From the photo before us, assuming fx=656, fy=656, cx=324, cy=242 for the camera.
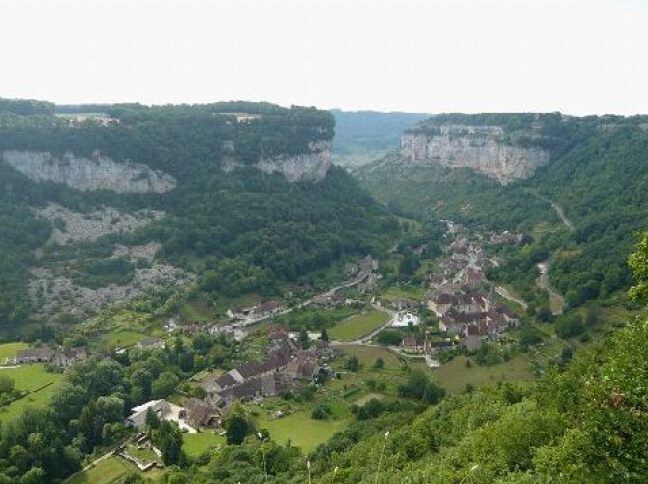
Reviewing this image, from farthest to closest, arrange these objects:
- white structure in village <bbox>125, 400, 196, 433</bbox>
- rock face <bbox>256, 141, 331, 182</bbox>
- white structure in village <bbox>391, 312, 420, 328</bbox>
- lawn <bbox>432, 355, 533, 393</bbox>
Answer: rock face <bbox>256, 141, 331, 182</bbox> → white structure in village <bbox>391, 312, 420, 328</bbox> → lawn <bbox>432, 355, 533, 393</bbox> → white structure in village <bbox>125, 400, 196, 433</bbox>

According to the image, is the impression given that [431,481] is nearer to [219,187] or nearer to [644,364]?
[644,364]

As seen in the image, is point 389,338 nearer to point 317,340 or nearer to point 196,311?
point 317,340

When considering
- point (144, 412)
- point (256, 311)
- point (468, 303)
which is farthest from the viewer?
point (256, 311)

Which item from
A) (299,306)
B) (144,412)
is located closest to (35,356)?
(144,412)

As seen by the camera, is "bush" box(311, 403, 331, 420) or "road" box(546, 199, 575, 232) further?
"road" box(546, 199, 575, 232)

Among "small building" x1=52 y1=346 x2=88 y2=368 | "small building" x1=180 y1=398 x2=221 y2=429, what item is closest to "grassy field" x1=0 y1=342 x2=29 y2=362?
"small building" x1=52 y1=346 x2=88 y2=368

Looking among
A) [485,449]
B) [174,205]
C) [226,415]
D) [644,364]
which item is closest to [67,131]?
[174,205]

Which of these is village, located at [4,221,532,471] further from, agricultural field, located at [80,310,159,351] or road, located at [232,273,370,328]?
agricultural field, located at [80,310,159,351]
